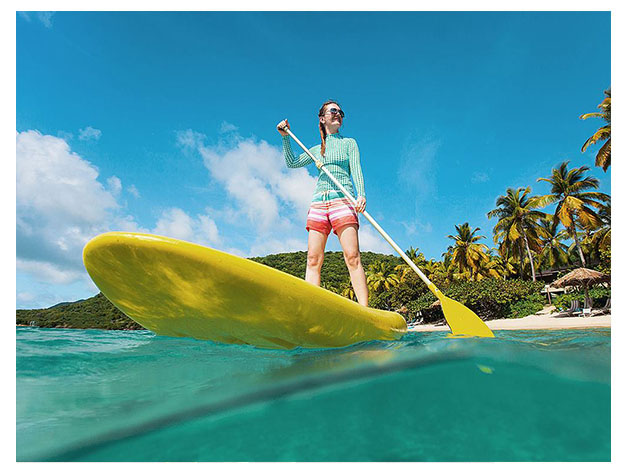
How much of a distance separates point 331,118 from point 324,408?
9.28 feet

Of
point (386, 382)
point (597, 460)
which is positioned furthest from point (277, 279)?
point (597, 460)

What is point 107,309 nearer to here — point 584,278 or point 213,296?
point 213,296

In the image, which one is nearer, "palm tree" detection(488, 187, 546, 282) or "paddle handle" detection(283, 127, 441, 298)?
"paddle handle" detection(283, 127, 441, 298)

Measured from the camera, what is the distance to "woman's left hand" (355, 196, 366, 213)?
10.1 ft

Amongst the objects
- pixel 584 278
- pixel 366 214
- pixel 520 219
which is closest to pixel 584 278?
pixel 584 278

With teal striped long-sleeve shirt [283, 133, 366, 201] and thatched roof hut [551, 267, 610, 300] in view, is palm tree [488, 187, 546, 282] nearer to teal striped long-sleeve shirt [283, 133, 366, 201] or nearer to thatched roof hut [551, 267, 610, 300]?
thatched roof hut [551, 267, 610, 300]

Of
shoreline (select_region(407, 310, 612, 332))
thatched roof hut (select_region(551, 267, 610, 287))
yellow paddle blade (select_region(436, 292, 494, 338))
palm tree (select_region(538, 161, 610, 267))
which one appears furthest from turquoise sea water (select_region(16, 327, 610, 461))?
palm tree (select_region(538, 161, 610, 267))

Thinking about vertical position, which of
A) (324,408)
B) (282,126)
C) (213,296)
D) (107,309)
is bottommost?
(107,309)

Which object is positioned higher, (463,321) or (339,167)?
(339,167)

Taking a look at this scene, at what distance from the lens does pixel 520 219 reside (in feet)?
73.2

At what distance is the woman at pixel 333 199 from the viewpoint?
2.99 m

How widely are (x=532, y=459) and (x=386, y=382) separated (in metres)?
0.54

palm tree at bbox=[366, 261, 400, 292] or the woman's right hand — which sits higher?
the woman's right hand

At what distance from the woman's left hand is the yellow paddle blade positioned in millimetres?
968
